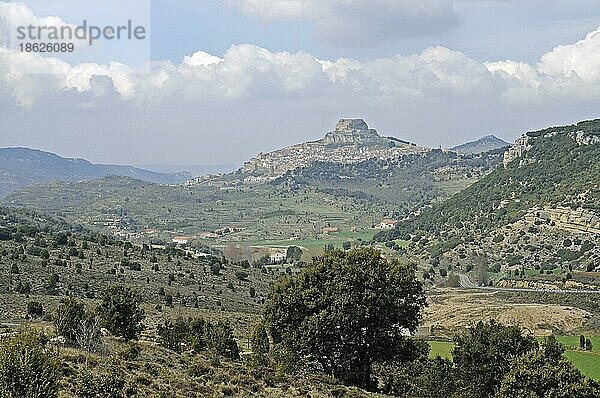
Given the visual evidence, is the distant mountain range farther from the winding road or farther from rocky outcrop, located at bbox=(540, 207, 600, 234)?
the winding road

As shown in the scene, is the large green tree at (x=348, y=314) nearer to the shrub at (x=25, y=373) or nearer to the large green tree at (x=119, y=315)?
the large green tree at (x=119, y=315)

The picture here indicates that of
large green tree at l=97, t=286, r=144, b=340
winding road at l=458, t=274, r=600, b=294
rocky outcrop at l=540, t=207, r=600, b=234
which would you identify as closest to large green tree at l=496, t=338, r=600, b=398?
large green tree at l=97, t=286, r=144, b=340

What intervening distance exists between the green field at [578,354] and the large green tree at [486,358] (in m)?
16.4

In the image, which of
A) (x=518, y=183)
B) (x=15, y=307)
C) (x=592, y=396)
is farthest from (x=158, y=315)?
(x=518, y=183)

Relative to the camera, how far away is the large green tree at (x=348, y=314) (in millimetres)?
35750

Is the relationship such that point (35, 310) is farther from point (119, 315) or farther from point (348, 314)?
point (348, 314)

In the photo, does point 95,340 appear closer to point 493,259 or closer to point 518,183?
point 493,259

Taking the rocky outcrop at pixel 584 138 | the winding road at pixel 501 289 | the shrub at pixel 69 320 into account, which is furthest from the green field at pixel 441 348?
the rocky outcrop at pixel 584 138

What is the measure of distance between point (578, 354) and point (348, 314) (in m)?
37.3

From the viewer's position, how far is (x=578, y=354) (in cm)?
6244

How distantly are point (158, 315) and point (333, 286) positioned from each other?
88.5 feet

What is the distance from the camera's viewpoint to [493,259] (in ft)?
443

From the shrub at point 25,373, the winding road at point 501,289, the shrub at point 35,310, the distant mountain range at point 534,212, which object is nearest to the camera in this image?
the shrub at point 25,373

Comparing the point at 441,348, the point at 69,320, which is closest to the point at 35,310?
the point at 69,320
